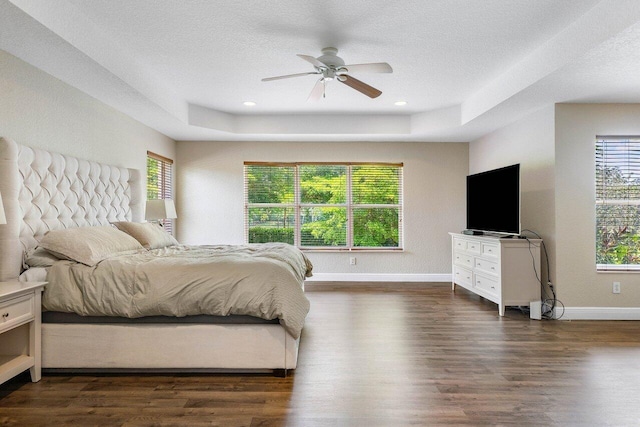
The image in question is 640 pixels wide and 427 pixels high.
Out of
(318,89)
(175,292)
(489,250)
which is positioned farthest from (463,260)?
(175,292)

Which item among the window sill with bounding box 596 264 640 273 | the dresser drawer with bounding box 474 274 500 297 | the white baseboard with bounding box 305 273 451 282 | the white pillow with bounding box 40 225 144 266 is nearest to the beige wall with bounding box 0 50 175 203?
the white pillow with bounding box 40 225 144 266

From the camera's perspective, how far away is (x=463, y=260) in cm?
534

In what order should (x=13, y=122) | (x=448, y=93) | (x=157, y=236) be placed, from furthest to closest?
(x=448, y=93) → (x=157, y=236) → (x=13, y=122)

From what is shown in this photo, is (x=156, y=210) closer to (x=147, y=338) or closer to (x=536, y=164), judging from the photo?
(x=147, y=338)

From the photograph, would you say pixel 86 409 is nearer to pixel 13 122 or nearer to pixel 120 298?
pixel 120 298

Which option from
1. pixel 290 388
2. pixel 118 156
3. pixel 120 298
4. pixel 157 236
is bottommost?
pixel 290 388

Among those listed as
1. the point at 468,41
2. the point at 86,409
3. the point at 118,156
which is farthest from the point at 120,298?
the point at 468,41

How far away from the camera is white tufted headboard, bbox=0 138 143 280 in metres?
2.62

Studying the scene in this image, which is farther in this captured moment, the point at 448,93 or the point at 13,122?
the point at 448,93

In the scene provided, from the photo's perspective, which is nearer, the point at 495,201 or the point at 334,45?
the point at 334,45

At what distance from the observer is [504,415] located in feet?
7.01

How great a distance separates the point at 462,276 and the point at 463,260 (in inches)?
9.1

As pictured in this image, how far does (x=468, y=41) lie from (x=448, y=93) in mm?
1515

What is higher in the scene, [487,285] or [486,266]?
[486,266]
